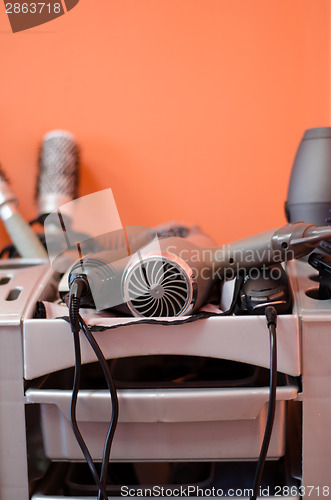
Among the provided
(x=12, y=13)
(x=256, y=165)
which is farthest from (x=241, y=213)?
(x=12, y=13)

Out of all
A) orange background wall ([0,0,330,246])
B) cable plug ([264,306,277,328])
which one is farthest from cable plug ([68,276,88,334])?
orange background wall ([0,0,330,246])

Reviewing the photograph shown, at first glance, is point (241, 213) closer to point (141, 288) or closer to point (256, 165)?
point (256, 165)

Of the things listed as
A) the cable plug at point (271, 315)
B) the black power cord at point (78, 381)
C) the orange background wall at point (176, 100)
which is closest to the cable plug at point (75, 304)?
the black power cord at point (78, 381)

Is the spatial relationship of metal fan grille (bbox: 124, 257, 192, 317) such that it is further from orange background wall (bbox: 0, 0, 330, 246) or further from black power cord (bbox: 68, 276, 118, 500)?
orange background wall (bbox: 0, 0, 330, 246)

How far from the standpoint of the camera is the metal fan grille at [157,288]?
41 cm

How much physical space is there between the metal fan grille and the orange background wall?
0.34 m

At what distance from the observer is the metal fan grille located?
0.41 metres

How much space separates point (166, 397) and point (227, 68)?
0.55m

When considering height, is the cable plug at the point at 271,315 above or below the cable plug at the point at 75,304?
below

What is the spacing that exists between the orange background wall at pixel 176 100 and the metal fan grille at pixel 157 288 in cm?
34

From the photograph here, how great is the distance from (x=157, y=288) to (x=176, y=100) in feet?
1.40

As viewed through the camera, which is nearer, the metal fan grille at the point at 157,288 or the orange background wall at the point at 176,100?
the metal fan grille at the point at 157,288

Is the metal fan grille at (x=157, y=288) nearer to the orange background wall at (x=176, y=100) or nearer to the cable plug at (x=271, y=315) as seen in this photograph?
the cable plug at (x=271, y=315)

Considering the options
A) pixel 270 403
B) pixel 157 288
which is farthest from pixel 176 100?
pixel 270 403
